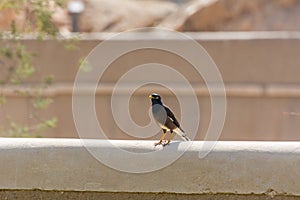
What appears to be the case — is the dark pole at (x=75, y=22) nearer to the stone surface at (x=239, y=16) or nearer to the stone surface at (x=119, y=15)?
the stone surface at (x=119, y=15)

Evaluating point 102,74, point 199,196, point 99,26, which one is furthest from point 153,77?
point 199,196

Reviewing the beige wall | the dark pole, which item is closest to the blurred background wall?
the beige wall

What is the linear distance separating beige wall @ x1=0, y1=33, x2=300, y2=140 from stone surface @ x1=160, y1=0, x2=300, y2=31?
4.23 m

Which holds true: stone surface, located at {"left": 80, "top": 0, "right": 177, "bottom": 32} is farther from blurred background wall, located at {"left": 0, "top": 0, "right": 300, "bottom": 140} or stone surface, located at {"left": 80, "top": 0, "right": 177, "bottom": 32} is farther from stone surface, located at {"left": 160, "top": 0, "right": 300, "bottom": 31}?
blurred background wall, located at {"left": 0, "top": 0, "right": 300, "bottom": 140}

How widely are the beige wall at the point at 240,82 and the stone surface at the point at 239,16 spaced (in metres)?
4.23

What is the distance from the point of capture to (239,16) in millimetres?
14438

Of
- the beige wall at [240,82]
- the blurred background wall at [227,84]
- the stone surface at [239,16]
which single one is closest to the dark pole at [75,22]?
the stone surface at [239,16]

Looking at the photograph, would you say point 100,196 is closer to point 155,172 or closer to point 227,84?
point 155,172

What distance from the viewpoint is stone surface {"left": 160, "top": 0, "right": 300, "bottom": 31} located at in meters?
14.1

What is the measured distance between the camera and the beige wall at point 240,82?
31.3 ft

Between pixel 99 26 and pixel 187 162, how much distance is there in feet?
38.5

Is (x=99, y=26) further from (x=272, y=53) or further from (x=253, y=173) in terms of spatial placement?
(x=253, y=173)

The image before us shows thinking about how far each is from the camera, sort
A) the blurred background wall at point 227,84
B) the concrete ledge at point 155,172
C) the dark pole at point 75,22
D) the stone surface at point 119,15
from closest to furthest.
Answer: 1. the concrete ledge at point 155,172
2. the blurred background wall at point 227,84
3. the dark pole at point 75,22
4. the stone surface at point 119,15

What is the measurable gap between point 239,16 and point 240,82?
16.3 ft
